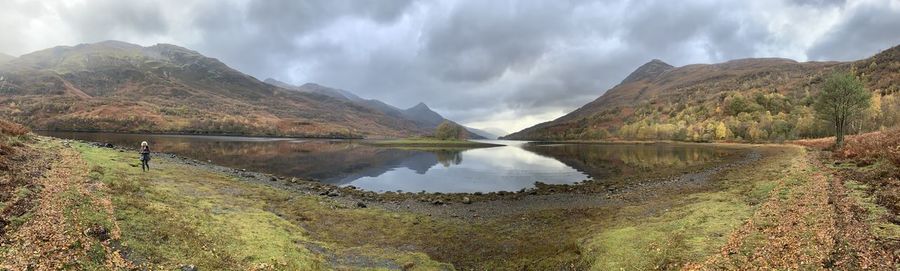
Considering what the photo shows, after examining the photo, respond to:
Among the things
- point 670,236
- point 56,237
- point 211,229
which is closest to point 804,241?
point 670,236

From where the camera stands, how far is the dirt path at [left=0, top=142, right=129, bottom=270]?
1151 centimetres

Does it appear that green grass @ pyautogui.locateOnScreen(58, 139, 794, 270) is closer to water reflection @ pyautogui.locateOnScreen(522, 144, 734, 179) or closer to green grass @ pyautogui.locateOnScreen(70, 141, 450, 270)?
green grass @ pyautogui.locateOnScreen(70, 141, 450, 270)

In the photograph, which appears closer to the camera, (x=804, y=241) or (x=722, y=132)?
(x=804, y=241)

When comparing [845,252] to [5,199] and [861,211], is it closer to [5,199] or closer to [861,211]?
[861,211]

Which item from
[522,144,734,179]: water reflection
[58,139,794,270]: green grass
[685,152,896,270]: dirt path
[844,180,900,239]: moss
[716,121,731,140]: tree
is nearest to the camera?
[685,152,896,270]: dirt path

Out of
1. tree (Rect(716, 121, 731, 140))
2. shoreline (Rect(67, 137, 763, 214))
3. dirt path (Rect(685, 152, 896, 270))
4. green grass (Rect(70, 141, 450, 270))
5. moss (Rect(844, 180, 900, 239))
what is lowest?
shoreline (Rect(67, 137, 763, 214))

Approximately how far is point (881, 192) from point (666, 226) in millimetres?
11559

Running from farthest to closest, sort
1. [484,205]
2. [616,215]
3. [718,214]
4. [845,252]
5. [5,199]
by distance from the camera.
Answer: [484,205], [616,215], [718,214], [5,199], [845,252]

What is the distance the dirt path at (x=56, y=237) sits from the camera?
1151 centimetres

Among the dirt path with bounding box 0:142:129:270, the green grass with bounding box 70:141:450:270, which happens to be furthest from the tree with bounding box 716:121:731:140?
the dirt path with bounding box 0:142:129:270

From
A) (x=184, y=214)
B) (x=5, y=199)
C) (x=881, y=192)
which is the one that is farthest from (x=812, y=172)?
(x=5, y=199)

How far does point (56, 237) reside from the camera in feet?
43.6

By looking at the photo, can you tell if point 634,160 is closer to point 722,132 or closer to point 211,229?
point 211,229

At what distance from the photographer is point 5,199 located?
656 inches
